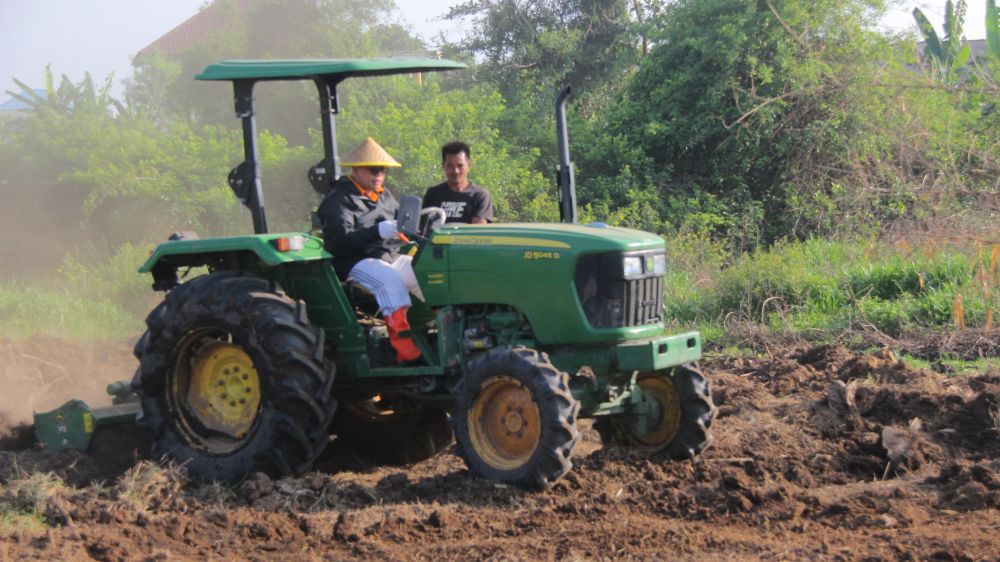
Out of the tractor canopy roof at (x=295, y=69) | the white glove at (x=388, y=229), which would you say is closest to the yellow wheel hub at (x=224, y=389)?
the white glove at (x=388, y=229)

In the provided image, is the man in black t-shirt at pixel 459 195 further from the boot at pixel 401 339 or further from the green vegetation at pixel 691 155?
the green vegetation at pixel 691 155

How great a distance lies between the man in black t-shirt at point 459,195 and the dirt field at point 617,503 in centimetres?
158

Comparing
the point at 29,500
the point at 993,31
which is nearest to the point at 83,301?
the point at 29,500

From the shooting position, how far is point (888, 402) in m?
7.36

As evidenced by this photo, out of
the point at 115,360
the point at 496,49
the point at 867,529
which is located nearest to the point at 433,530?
the point at 867,529

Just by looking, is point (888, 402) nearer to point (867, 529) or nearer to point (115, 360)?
point (867, 529)

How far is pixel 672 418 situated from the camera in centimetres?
652

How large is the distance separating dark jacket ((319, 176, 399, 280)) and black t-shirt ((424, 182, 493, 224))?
66 cm

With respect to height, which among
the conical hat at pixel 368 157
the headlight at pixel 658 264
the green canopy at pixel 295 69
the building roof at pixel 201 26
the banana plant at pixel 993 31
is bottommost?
the headlight at pixel 658 264

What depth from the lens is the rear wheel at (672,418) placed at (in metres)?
6.39

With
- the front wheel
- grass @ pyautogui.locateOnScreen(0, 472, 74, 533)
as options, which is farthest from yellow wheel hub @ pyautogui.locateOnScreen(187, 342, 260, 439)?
the front wheel

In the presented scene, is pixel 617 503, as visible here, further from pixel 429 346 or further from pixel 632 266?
pixel 429 346

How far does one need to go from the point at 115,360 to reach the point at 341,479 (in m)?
5.21

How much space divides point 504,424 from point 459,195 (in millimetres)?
2083
